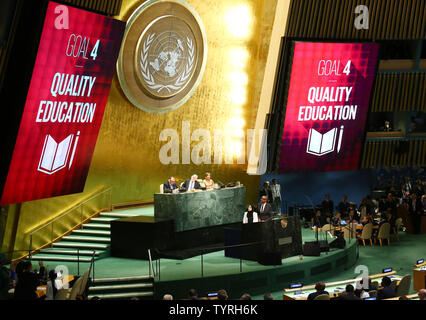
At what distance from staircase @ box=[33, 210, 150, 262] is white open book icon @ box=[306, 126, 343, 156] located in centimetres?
582

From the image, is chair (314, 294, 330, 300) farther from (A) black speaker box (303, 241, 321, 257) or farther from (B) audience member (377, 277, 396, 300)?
(A) black speaker box (303, 241, 321, 257)

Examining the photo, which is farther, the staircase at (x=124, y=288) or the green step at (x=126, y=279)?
the green step at (x=126, y=279)

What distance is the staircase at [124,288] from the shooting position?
43.6 ft

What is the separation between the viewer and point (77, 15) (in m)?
13.9

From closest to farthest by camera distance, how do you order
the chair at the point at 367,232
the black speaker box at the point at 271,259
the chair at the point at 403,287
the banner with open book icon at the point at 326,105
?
the chair at the point at 403,287
the black speaker box at the point at 271,259
the chair at the point at 367,232
the banner with open book icon at the point at 326,105

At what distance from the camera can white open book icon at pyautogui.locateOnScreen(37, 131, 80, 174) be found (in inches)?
568

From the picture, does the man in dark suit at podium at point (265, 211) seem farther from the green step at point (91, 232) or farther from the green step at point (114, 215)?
the green step at point (91, 232)

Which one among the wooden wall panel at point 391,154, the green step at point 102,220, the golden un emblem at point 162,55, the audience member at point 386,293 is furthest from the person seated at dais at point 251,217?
the wooden wall panel at point 391,154

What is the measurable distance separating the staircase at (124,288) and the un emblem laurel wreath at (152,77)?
652cm

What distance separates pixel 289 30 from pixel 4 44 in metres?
8.76

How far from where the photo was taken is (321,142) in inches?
804

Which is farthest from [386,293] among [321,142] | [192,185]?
[321,142]

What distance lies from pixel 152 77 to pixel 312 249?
6454 mm
